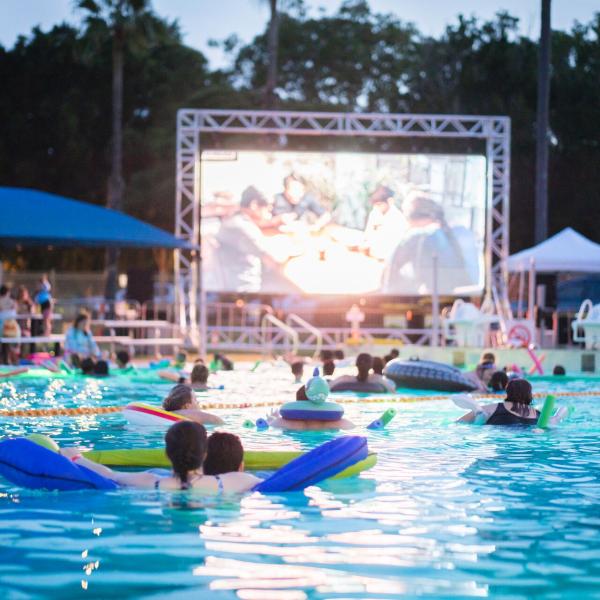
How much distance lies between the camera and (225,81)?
44.5 m

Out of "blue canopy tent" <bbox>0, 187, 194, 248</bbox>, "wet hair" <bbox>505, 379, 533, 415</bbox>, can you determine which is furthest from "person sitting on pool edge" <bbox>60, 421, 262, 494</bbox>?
"blue canopy tent" <bbox>0, 187, 194, 248</bbox>

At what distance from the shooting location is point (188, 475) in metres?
6.23

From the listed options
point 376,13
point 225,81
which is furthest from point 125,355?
point 376,13

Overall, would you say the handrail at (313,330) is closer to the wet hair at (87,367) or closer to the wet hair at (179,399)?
the wet hair at (87,367)

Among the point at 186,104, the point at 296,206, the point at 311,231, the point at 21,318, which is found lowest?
the point at 21,318

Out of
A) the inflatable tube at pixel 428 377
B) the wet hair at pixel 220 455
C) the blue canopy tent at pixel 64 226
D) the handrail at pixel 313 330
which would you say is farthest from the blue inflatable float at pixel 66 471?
the handrail at pixel 313 330

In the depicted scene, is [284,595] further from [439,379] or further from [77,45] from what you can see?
[77,45]

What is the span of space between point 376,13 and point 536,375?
3247cm

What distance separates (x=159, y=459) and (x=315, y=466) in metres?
1.38

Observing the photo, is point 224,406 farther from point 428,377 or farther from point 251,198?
point 251,198

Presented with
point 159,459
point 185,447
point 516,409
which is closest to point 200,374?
point 516,409

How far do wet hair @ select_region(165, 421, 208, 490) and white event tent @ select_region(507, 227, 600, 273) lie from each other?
17631 millimetres

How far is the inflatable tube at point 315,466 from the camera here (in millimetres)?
6590

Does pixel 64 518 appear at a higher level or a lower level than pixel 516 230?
lower
